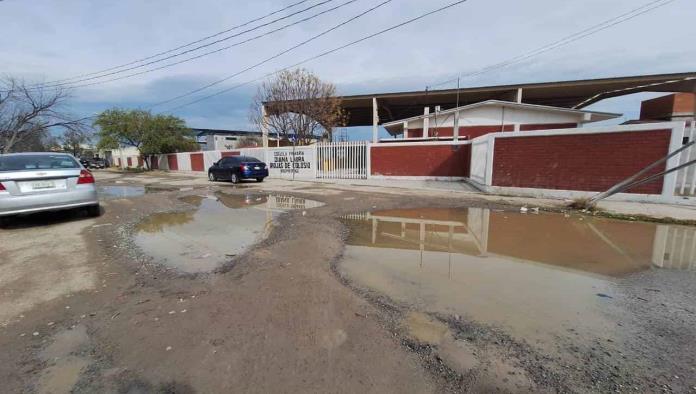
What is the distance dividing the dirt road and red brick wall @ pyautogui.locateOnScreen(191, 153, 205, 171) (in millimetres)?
26111

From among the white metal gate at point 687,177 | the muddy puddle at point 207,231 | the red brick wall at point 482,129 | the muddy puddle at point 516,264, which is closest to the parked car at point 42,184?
the muddy puddle at point 207,231

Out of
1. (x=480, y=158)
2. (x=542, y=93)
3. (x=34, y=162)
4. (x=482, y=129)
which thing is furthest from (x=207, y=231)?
(x=542, y=93)

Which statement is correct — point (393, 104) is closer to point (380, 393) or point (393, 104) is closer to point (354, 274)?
point (354, 274)

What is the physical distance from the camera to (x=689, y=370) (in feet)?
6.88

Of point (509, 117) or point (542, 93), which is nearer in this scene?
point (509, 117)

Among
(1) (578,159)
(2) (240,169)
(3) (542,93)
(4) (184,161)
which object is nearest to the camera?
(1) (578,159)

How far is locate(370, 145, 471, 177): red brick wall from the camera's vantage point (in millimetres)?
15680

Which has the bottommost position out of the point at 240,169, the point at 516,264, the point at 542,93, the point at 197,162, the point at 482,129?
the point at 516,264

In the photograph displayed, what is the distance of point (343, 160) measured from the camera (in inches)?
726

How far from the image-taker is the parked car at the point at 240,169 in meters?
16.2

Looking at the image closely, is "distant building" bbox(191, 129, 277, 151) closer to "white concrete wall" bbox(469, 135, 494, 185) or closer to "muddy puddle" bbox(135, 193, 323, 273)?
"white concrete wall" bbox(469, 135, 494, 185)

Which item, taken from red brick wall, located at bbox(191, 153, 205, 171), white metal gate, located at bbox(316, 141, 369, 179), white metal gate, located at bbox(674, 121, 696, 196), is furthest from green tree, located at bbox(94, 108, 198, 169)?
white metal gate, located at bbox(674, 121, 696, 196)

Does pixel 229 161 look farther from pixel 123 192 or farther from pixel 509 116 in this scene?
pixel 509 116

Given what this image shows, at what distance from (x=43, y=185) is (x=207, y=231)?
3452 millimetres
